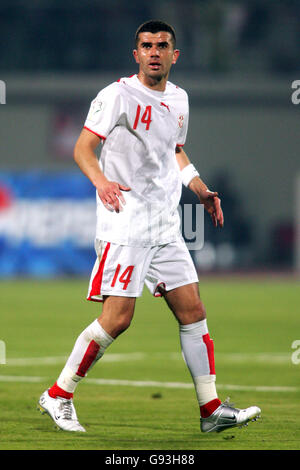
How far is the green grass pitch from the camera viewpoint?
5.88 meters

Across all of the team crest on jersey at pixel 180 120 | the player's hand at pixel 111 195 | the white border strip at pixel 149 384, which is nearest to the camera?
the player's hand at pixel 111 195

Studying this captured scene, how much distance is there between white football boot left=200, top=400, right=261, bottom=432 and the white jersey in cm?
109

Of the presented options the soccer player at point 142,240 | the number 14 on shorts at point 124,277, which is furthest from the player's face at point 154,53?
the number 14 on shorts at point 124,277

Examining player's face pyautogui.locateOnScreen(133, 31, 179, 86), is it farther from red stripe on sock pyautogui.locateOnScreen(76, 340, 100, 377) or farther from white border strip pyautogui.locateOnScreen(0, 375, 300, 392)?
white border strip pyautogui.locateOnScreen(0, 375, 300, 392)

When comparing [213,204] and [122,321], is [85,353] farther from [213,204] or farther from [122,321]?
Result: [213,204]

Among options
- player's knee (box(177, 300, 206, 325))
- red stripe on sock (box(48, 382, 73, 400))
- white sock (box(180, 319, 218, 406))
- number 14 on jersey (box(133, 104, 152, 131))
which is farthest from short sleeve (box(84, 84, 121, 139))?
red stripe on sock (box(48, 382, 73, 400))

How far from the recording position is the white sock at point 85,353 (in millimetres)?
6129

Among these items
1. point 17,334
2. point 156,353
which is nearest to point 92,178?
point 156,353

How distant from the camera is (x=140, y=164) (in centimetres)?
620

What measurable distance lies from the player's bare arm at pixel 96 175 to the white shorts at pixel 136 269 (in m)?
0.41

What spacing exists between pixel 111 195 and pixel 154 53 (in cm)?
104

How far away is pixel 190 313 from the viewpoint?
6.28m

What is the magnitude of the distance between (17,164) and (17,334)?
20521 mm

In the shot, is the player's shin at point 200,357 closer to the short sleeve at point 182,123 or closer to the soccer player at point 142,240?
the soccer player at point 142,240
